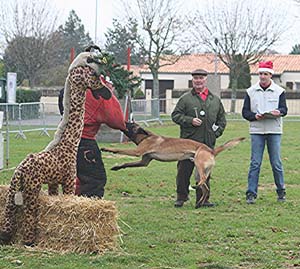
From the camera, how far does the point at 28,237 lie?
6973mm

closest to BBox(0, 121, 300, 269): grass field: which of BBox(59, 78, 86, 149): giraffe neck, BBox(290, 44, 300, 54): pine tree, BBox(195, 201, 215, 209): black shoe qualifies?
BBox(195, 201, 215, 209): black shoe

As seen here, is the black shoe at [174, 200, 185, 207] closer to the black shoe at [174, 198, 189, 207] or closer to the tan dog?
the black shoe at [174, 198, 189, 207]

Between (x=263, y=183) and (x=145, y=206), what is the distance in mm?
3445

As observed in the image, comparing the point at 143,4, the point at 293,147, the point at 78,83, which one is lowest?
the point at 293,147

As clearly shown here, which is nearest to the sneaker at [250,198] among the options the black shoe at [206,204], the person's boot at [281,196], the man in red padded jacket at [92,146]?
the person's boot at [281,196]

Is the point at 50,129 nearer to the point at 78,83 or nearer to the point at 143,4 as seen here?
the point at 78,83

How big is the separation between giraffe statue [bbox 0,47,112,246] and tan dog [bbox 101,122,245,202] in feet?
5.17

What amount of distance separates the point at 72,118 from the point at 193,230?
202 centimetres

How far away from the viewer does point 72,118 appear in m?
7.13

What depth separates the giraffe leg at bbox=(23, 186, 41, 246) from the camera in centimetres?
691

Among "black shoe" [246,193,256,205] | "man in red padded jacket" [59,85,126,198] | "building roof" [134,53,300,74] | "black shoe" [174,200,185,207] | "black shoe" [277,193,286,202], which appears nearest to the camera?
"man in red padded jacket" [59,85,126,198]

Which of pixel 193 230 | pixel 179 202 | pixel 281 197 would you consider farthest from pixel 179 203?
pixel 193 230

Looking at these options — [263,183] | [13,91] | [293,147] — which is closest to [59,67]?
[13,91]

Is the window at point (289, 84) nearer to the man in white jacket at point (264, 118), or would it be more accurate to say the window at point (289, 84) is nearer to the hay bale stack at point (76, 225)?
the man in white jacket at point (264, 118)
